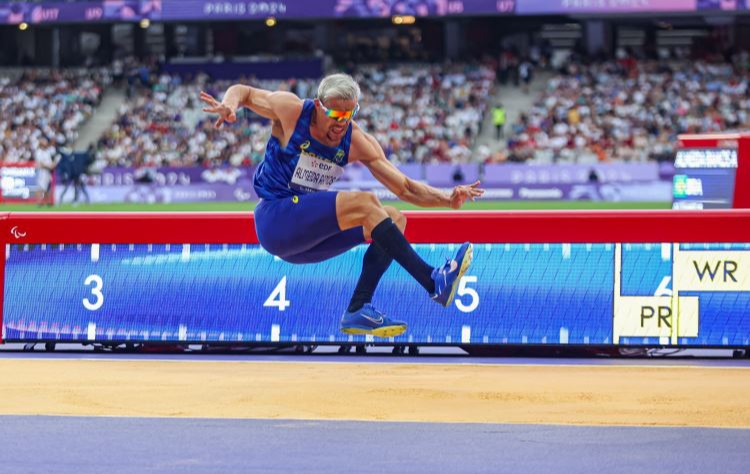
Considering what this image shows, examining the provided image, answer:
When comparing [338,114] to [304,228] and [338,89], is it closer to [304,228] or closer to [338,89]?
[338,89]

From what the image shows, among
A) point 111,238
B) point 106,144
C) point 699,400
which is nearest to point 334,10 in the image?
point 106,144

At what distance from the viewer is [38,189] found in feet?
128

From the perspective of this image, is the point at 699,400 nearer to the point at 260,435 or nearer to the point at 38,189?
the point at 260,435

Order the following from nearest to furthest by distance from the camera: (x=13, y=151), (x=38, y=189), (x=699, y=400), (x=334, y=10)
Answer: (x=699, y=400)
(x=38, y=189)
(x=13, y=151)
(x=334, y=10)

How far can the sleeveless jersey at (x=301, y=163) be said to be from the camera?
7.82 meters

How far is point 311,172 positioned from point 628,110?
35727mm

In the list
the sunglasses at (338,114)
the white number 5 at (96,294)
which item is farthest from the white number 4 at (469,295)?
the sunglasses at (338,114)

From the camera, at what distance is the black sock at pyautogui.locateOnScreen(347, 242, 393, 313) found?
26.6ft

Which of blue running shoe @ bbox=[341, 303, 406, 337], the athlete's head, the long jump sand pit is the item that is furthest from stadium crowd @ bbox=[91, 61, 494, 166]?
the athlete's head

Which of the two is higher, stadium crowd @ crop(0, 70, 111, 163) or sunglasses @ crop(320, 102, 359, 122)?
sunglasses @ crop(320, 102, 359, 122)

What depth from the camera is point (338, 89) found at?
752 cm

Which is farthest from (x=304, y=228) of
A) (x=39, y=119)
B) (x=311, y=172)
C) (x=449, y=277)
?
(x=39, y=119)

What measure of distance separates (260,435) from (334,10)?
41810 mm

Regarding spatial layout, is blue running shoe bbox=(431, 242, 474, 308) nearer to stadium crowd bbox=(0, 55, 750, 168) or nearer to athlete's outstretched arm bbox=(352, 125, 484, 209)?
athlete's outstretched arm bbox=(352, 125, 484, 209)
